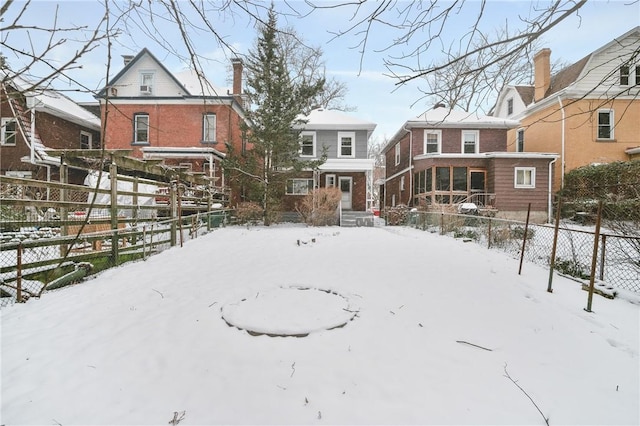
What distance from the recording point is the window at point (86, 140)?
18500mm

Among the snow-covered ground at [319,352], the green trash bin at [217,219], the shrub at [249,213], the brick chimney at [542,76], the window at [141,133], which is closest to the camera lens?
the snow-covered ground at [319,352]

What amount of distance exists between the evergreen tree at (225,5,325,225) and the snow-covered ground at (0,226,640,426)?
31.4 ft

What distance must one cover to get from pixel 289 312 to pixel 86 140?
69.7ft

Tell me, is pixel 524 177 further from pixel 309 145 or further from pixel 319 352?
pixel 319 352

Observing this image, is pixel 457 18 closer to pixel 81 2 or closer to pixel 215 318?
pixel 81 2

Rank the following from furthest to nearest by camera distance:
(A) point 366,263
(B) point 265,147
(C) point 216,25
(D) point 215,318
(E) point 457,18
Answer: (B) point 265,147
(A) point 366,263
(D) point 215,318
(E) point 457,18
(C) point 216,25

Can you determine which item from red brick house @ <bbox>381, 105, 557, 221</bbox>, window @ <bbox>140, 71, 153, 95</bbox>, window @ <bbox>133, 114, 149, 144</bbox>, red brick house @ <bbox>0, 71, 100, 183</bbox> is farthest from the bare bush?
window @ <bbox>140, 71, 153, 95</bbox>

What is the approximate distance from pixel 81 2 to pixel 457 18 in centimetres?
334

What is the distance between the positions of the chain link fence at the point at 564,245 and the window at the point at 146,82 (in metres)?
17.0

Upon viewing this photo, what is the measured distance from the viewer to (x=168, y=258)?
22.6 feet

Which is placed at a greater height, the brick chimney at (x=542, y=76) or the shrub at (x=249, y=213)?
the brick chimney at (x=542, y=76)

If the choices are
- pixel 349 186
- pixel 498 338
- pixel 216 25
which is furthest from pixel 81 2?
pixel 349 186

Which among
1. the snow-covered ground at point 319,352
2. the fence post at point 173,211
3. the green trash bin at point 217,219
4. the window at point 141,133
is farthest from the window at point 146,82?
the snow-covered ground at point 319,352

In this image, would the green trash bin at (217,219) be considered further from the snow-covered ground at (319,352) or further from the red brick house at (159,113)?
the snow-covered ground at (319,352)
